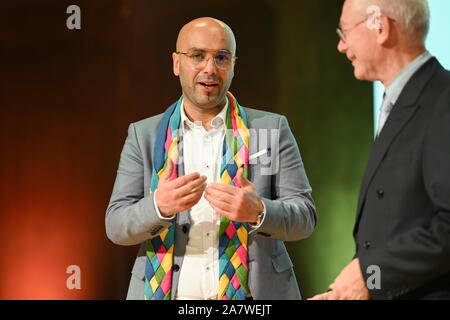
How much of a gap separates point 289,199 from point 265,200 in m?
0.21

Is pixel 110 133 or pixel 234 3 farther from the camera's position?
pixel 110 133

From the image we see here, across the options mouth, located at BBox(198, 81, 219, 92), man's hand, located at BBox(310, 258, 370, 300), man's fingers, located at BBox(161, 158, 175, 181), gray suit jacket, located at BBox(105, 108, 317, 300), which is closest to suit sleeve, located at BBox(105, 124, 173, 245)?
gray suit jacket, located at BBox(105, 108, 317, 300)

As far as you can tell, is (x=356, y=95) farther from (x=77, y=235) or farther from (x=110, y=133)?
(x=77, y=235)

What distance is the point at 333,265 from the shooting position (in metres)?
3.32

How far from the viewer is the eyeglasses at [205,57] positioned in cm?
243

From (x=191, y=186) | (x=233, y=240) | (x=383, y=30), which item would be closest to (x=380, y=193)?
(x=383, y=30)

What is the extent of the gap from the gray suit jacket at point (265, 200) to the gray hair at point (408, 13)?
804 mm

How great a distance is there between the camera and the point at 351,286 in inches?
67.7

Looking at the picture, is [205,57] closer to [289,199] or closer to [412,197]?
[289,199]

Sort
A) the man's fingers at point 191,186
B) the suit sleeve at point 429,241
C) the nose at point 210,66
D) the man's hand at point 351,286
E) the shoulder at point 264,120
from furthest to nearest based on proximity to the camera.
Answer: the shoulder at point 264,120, the nose at point 210,66, the man's fingers at point 191,186, the man's hand at point 351,286, the suit sleeve at point 429,241

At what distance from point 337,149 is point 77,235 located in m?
1.57

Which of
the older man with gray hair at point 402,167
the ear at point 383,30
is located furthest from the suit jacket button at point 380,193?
the ear at point 383,30

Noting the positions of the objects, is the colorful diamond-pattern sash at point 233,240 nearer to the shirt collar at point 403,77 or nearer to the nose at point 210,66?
the nose at point 210,66
